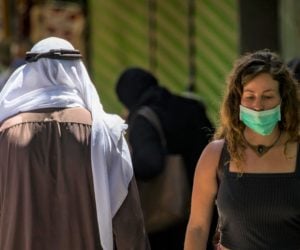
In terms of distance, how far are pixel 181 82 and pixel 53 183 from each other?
20.5ft

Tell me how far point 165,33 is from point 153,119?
5.21 m

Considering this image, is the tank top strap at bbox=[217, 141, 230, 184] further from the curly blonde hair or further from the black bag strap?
the black bag strap

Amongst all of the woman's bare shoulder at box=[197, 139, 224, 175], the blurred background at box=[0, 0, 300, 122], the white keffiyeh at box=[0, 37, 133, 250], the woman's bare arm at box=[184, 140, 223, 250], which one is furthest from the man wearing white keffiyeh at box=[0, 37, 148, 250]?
the blurred background at box=[0, 0, 300, 122]

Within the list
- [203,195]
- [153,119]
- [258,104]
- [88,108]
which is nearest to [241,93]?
[258,104]

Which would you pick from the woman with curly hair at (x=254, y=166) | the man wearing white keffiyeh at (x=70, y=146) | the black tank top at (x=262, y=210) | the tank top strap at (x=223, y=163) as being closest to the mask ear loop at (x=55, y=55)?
the man wearing white keffiyeh at (x=70, y=146)

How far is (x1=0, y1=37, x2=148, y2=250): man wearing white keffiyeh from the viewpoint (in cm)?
502

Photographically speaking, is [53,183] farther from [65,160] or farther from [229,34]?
[229,34]

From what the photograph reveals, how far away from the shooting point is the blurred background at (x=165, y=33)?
9.60 m

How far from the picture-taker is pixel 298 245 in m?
4.71

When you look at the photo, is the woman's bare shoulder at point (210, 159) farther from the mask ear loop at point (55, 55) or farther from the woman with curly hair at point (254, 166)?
the mask ear loop at point (55, 55)

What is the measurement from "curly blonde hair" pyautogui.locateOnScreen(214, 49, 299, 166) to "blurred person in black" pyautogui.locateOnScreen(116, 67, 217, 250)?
1.30 metres

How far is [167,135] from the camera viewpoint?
21.0 feet

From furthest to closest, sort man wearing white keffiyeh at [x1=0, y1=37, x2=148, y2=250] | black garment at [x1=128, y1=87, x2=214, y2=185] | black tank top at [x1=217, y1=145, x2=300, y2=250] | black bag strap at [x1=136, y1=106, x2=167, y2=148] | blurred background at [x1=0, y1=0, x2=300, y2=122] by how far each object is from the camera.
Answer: blurred background at [x1=0, y1=0, x2=300, y2=122] → black bag strap at [x1=136, y1=106, x2=167, y2=148] → black garment at [x1=128, y1=87, x2=214, y2=185] → man wearing white keffiyeh at [x1=0, y1=37, x2=148, y2=250] → black tank top at [x1=217, y1=145, x2=300, y2=250]

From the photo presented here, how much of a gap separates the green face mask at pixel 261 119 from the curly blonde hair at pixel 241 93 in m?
0.06
